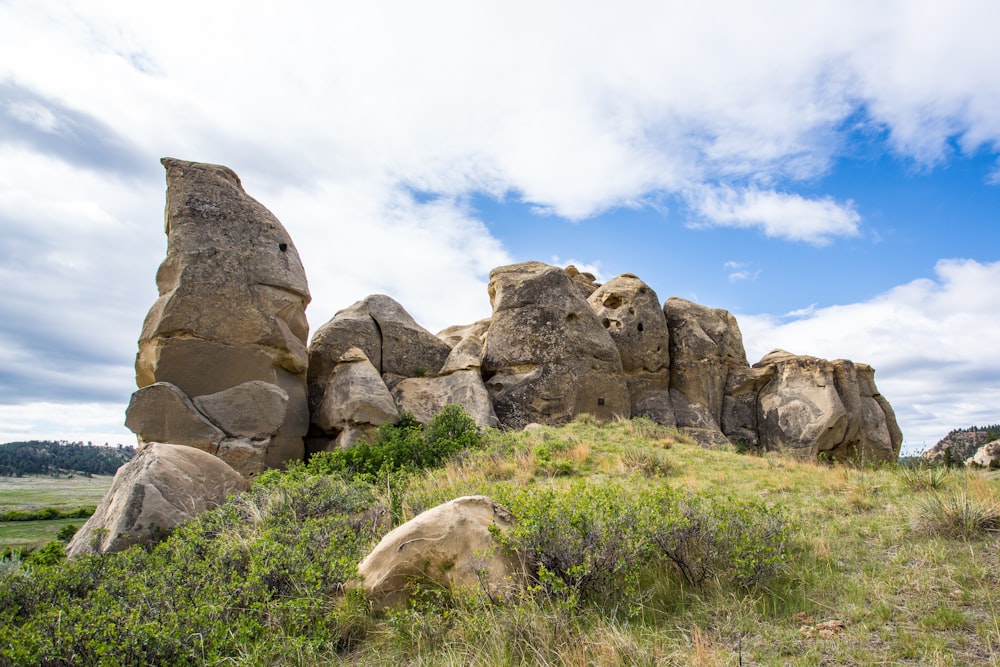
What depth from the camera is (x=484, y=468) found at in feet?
34.2

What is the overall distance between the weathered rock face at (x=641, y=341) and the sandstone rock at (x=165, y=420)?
43.3 feet

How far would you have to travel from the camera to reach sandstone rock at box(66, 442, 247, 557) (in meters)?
7.50

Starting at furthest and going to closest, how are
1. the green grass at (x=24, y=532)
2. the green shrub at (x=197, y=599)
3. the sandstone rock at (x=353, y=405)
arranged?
the green grass at (x=24, y=532) → the sandstone rock at (x=353, y=405) → the green shrub at (x=197, y=599)

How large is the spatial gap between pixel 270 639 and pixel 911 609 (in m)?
4.68

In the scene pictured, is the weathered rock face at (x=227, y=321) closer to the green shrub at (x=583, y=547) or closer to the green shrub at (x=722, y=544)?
the green shrub at (x=583, y=547)

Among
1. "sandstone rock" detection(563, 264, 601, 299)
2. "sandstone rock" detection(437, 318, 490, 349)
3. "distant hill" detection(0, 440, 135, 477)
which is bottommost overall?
"distant hill" detection(0, 440, 135, 477)

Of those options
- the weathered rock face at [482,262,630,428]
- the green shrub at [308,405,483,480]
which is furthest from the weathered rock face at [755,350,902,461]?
the green shrub at [308,405,483,480]

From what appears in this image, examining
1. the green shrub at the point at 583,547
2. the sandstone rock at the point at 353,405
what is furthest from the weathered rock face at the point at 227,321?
the green shrub at the point at 583,547

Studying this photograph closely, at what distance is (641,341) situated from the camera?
70.3ft

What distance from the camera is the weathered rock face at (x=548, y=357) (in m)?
17.5

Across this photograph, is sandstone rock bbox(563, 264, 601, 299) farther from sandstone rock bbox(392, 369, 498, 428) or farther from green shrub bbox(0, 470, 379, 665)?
green shrub bbox(0, 470, 379, 665)

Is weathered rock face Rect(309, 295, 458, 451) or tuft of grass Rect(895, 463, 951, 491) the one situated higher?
weathered rock face Rect(309, 295, 458, 451)

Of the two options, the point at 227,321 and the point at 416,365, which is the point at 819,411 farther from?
the point at 227,321

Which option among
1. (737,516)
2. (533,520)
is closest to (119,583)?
(533,520)
